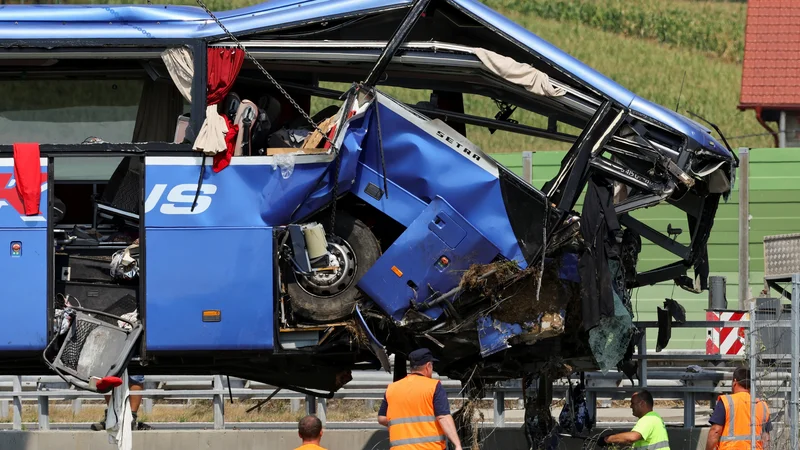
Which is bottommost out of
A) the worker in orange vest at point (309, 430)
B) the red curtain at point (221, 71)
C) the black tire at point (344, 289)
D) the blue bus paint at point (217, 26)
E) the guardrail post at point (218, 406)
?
the guardrail post at point (218, 406)

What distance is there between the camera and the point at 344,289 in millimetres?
9977

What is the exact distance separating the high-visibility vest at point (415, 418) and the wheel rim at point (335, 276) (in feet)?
4.01

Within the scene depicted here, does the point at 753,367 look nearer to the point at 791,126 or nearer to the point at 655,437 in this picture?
the point at 655,437

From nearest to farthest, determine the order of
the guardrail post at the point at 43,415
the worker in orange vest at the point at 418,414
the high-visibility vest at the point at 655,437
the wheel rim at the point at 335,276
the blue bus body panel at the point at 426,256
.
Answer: the worker in orange vest at the point at 418,414, the blue bus body panel at the point at 426,256, the wheel rim at the point at 335,276, the high-visibility vest at the point at 655,437, the guardrail post at the point at 43,415

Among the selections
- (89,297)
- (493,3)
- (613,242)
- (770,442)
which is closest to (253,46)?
(89,297)

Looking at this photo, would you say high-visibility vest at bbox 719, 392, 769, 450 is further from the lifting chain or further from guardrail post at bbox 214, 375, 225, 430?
guardrail post at bbox 214, 375, 225, 430

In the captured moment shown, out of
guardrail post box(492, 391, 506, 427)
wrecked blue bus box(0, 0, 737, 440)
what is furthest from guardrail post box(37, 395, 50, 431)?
guardrail post box(492, 391, 506, 427)

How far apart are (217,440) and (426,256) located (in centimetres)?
497

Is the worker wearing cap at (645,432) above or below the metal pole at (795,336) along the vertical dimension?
below

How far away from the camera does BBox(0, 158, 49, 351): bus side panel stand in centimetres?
970

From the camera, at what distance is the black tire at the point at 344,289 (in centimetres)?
993

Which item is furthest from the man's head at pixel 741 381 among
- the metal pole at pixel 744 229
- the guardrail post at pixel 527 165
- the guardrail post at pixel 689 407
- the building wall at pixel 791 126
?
the building wall at pixel 791 126

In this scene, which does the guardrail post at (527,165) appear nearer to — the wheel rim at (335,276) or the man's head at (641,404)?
the man's head at (641,404)

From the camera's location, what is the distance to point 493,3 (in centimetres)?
5194
